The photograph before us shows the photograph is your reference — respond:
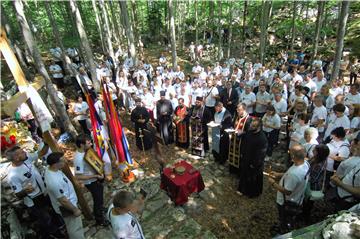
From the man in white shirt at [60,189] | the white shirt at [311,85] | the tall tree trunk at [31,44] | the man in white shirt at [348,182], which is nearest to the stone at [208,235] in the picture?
the man in white shirt at [348,182]

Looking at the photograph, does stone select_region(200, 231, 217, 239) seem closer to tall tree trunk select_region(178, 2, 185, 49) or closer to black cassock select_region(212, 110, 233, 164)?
black cassock select_region(212, 110, 233, 164)

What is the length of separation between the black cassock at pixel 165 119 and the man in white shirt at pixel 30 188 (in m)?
4.90

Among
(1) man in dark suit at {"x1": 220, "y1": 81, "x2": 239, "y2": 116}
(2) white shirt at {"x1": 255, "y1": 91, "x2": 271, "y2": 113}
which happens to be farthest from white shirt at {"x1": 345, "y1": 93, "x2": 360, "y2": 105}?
(1) man in dark suit at {"x1": 220, "y1": 81, "x2": 239, "y2": 116}

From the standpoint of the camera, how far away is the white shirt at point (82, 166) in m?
4.95

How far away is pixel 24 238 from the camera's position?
4.73 meters

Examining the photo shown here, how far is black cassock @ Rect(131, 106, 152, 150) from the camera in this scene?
344 inches

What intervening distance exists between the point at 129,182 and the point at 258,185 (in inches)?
140

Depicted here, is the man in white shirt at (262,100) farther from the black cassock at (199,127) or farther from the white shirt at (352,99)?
the white shirt at (352,99)

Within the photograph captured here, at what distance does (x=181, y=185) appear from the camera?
574 centimetres

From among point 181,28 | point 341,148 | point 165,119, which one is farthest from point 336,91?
point 181,28

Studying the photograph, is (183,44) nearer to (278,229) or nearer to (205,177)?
(205,177)

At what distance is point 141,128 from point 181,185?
3.65 metres

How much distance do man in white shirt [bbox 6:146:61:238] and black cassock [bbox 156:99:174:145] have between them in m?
4.90

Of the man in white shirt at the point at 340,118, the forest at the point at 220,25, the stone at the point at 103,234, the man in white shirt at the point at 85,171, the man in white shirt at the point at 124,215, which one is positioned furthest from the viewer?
the forest at the point at 220,25
